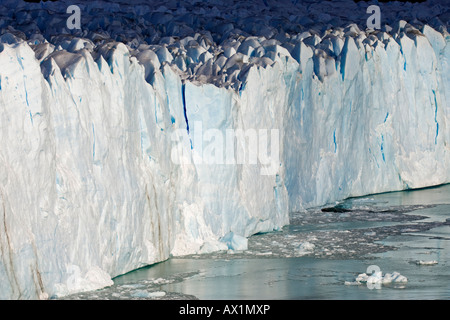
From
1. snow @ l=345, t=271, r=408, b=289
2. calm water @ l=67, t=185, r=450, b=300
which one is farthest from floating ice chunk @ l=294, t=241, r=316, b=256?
snow @ l=345, t=271, r=408, b=289

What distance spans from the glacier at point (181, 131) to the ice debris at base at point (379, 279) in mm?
2020

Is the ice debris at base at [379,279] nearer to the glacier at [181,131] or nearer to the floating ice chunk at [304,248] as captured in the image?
the floating ice chunk at [304,248]

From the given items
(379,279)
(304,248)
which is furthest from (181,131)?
(379,279)

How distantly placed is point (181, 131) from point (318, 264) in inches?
89.3

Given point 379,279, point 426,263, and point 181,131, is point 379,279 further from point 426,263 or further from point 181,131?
point 181,131

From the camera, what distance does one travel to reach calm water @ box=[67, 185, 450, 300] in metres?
10.5

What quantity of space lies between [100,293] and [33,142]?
5.29ft

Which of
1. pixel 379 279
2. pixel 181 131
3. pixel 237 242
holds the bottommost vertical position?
pixel 379 279

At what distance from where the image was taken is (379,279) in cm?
1099

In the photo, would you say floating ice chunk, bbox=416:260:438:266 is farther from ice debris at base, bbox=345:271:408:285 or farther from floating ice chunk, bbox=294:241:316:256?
floating ice chunk, bbox=294:241:316:256

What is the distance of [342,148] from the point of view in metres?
16.8

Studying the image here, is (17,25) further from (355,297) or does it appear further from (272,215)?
(355,297)

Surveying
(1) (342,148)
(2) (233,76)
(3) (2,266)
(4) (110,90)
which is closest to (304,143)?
(1) (342,148)

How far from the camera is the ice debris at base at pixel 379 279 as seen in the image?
1096 centimetres
